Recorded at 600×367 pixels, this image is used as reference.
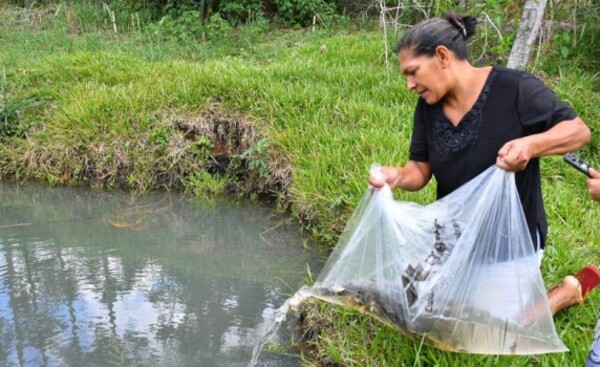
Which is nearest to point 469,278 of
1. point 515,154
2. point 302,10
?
point 515,154

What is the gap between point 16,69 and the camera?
18.5ft

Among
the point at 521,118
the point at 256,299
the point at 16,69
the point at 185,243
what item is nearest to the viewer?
the point at 521,118

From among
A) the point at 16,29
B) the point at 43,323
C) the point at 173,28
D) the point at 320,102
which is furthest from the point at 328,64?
the point at 16,29

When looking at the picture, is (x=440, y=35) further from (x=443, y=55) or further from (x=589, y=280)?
(x=589, y=280)

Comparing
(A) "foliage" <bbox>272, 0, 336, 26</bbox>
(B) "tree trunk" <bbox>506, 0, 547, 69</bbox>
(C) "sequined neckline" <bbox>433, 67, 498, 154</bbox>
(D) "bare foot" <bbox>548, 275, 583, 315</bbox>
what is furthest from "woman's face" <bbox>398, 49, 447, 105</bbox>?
(A) "foliage" <bbox>272, 0, 336, 26</bbox>

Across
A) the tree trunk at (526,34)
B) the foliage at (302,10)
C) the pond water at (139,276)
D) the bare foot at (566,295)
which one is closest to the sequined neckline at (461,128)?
the bare foot at (566,295)

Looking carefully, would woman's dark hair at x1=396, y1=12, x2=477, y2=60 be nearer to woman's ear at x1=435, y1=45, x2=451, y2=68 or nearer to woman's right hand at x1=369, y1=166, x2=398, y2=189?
woman's ear at x1=435, y1=45, x2=451, y2=68

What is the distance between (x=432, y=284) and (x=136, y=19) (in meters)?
6.69

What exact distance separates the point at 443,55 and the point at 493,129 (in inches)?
11.6

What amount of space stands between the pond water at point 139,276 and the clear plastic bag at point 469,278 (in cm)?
79

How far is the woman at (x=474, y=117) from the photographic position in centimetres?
178

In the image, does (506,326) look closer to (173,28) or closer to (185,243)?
(185,243)

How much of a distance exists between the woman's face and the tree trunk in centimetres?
258

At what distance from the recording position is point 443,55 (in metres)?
1.85
